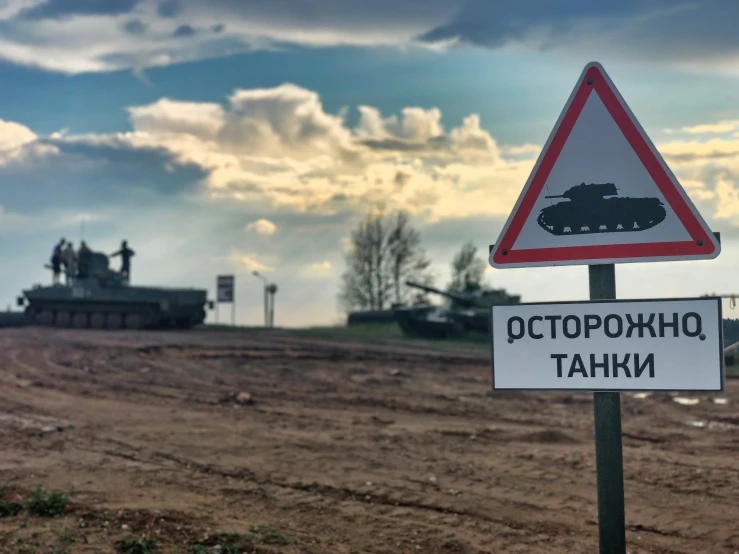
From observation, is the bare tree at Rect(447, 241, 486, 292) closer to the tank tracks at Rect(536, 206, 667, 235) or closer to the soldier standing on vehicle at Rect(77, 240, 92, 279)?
the soldier standing on vehicle at Rect(77, 240, 92, 279)

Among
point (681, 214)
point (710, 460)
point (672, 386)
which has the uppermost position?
point (681, 214)

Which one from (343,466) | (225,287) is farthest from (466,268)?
(343,466)

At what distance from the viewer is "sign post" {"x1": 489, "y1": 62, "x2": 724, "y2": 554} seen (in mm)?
3051

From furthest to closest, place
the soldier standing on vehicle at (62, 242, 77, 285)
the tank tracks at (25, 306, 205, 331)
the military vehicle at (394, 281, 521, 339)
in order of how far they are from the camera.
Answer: the soldier standing on vehicle at (62, 242, 77, 285)
the tank tracks at (25, 306, 205, 331)
the military vehicle at (394, 281, 521, 339)

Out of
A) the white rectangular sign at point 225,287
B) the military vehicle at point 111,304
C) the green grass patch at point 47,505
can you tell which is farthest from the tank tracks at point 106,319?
the green grass patch at point 47,505

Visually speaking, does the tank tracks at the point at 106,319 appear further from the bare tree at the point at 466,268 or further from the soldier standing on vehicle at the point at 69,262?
the bare tree at the point at 466,268

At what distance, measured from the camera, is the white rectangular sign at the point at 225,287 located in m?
32.4

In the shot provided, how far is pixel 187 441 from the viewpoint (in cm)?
823

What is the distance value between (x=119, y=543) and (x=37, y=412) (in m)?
6.12

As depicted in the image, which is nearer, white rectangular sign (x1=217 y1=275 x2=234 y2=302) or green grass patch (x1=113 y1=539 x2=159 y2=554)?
green grass patch (x1=113 y1=539 x2=159 y2=554)

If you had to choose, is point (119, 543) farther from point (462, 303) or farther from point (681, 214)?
point (462, 303)

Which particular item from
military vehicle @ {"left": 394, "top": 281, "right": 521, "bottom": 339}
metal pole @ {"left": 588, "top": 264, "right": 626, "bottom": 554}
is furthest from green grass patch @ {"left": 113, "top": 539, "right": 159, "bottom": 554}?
military vehicle @ {"left": 394, "top": 281, "right": 521, "bottom": 339}

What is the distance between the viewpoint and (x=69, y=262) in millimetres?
30453

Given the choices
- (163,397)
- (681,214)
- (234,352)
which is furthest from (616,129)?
(234,352)
